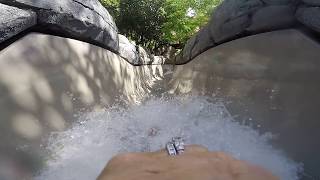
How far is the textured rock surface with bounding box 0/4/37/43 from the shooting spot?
3.06 meters

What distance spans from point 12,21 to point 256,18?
2.41 meters

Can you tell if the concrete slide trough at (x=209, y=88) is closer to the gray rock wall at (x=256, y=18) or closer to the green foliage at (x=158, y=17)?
the gray rock wall at (x=256, y=18)

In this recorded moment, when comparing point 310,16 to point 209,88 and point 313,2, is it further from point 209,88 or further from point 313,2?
point 209,88

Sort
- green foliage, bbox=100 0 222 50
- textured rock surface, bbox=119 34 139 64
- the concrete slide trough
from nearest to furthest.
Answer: the concrete slide trough
textured rock surface, bbox=119 34 139 64
green foliage, bbox=100 0 222 50

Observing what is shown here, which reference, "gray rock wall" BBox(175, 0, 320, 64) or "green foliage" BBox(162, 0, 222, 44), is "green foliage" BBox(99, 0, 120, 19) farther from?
"gray rock wall" BBox(175, 0, 320, 64)

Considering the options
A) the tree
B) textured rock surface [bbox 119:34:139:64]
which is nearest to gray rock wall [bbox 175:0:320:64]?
textured rock surface [bbox 119:34:139:64]

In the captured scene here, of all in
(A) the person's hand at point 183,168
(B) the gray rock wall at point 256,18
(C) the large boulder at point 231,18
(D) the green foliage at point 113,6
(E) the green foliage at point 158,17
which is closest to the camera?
(A) the person's hand at point 183,168

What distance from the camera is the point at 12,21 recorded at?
10.3 ft

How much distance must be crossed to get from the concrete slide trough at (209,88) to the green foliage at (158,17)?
621 cm

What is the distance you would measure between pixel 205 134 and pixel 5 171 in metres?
1.84

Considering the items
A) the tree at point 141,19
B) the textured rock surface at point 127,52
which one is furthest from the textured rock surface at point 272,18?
the tree at point 141,19

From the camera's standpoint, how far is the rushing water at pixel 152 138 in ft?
9.86

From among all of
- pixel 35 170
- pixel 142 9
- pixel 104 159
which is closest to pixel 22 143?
pixel 35 170

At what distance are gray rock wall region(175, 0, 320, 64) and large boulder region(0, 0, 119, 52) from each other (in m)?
1.40
